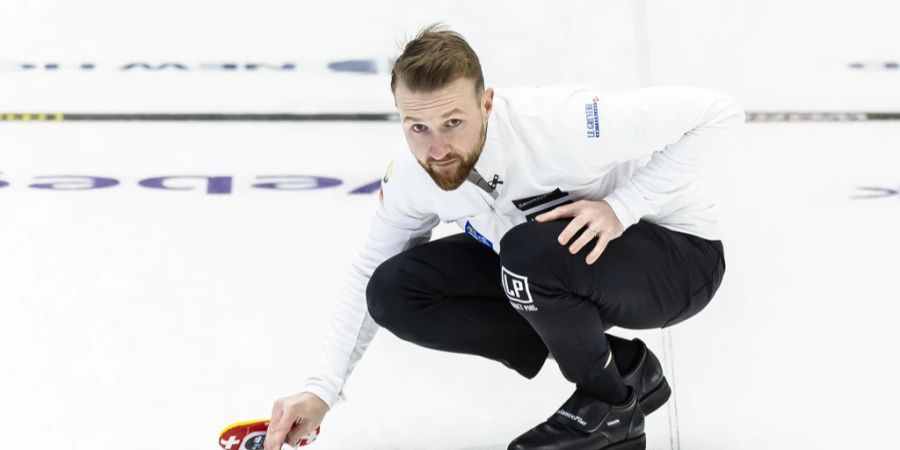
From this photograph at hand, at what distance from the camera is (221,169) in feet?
10.2

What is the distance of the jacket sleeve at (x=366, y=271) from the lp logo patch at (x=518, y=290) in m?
0.23

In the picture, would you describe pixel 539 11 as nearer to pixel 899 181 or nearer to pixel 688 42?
pixel 688 42

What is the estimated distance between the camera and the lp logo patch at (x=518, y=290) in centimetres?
182

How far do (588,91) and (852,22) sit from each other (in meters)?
2.17

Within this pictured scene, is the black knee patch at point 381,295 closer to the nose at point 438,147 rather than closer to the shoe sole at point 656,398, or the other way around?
the nose at point 438,147

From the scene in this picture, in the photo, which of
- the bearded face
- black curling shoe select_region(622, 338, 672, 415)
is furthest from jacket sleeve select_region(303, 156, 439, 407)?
black curling shoe select_region(622, 338, 672, 415)

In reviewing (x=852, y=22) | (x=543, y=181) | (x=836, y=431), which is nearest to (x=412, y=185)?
(x=543, y=181)

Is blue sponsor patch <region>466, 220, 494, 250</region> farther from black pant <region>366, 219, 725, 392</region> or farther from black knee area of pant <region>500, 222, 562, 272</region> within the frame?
black knee area of pant <region>500, 222, 562, 272</region>

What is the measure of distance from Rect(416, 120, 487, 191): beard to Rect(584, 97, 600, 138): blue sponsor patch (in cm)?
17

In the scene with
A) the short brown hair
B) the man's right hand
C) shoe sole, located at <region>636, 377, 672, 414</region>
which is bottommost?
shoe sole, located at <region>636, 377, 672, 414</region>

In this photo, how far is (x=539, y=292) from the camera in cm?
181

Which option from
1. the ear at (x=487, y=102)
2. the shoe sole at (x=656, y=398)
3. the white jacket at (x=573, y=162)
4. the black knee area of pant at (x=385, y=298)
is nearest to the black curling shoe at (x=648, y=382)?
the shoe sole at (x=656, y=398)

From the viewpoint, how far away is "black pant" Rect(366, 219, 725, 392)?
182cm

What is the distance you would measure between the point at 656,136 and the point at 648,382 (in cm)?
47
